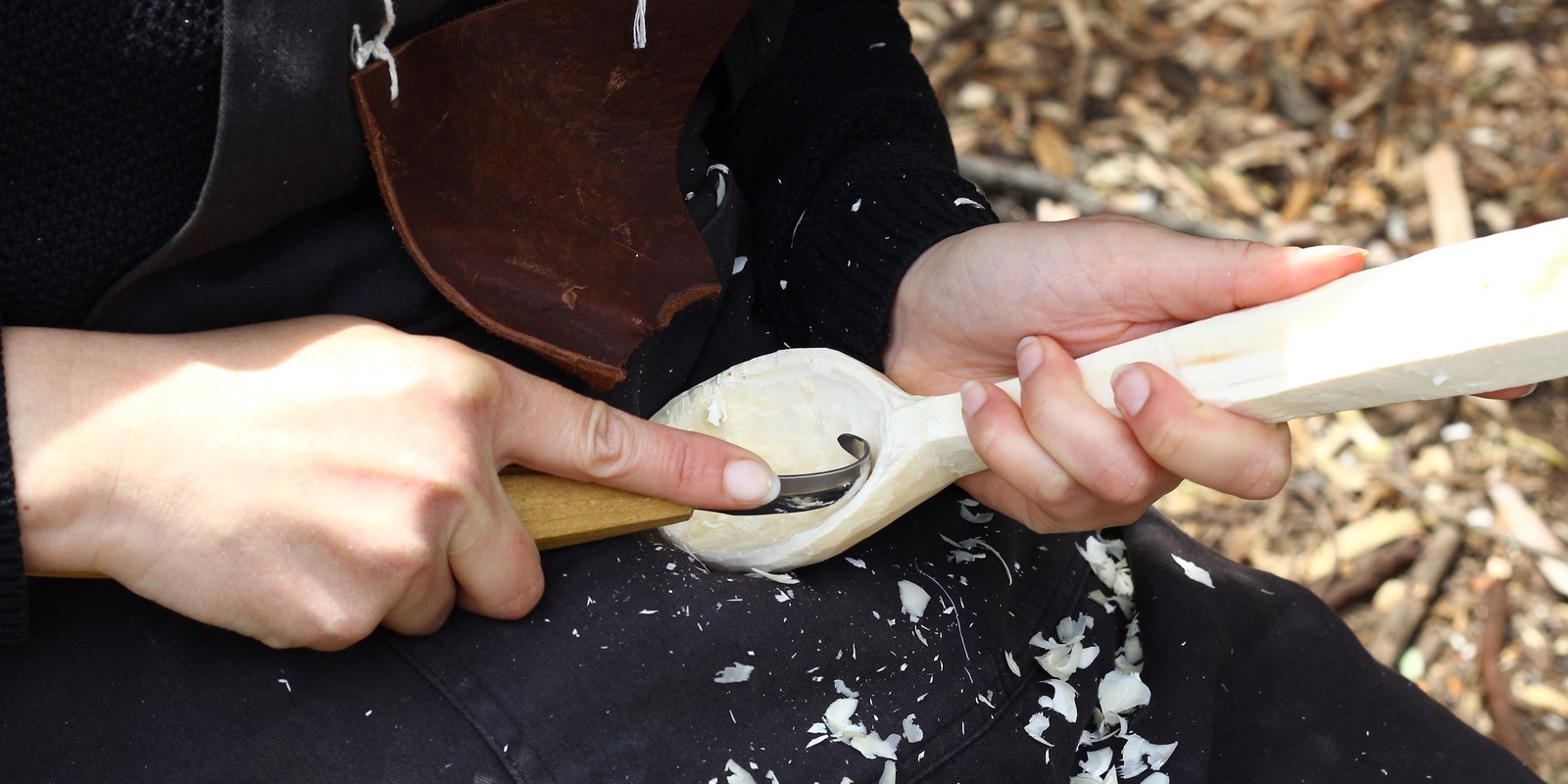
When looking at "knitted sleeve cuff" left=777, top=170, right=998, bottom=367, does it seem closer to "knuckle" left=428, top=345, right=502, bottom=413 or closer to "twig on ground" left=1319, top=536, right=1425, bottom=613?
"knuckle" left=428, top=345, right=502, bottom=413

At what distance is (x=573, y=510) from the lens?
858 millimetres

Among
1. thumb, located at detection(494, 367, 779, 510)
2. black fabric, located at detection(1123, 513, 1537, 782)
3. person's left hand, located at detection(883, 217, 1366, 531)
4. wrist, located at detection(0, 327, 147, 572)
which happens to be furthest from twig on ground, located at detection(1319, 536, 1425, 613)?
wrist, located at detection(0, 327, 147, 572)

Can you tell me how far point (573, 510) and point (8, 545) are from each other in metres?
0.35

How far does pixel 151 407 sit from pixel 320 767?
0.25 m

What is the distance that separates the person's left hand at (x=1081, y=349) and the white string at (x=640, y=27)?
33cm

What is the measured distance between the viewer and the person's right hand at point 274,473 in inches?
27.5

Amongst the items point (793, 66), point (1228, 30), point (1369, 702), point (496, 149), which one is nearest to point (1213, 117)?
point (1228, 30)

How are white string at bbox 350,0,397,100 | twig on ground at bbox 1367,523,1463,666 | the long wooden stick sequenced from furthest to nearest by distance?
twig on ground at bbox 1367,523,1463,666 → white string at bbox 350,0,397,100 → the long wooden stick

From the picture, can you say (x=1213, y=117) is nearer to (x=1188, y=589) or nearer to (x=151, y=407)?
(x=1188, y=589)

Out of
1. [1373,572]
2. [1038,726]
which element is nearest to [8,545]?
[1038,726]

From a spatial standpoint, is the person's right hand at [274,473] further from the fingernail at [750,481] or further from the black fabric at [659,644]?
the fingernail at [750,481]

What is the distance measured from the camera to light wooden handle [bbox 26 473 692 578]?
2.78 ft

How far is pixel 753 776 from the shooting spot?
786 mm

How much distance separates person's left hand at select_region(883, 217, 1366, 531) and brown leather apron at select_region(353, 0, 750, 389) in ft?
0.75
